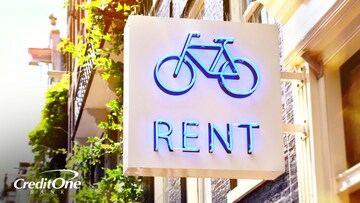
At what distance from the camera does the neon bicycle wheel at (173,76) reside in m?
6.83

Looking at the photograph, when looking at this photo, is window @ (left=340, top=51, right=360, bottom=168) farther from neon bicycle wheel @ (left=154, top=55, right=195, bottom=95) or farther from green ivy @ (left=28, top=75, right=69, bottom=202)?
green ivy @ (left=28, top=75, right=69, bottom=202)

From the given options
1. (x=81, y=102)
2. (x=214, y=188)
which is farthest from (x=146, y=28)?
(x=81, y=102)

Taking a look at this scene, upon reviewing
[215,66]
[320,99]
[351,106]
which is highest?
[215,66]

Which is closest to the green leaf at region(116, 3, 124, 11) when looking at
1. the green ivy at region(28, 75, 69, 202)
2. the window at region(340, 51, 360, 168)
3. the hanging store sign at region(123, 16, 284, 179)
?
the hanging store sign at region(123, 16, 284, 179)

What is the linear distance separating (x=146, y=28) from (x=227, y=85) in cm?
76

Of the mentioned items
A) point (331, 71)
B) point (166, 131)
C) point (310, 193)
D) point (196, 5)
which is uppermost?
point (196, 5)

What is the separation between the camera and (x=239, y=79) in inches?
271

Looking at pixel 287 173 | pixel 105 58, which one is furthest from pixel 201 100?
pixel 105 58

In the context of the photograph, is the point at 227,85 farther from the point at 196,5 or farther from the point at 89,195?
the point at 89,195

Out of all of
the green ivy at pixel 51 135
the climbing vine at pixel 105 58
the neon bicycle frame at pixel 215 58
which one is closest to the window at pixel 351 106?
the neon bicycle frame at pixel 215 58

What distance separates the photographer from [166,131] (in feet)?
21.9

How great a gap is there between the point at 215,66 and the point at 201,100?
29 centimetres

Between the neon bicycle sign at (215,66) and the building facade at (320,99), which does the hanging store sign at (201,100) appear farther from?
the building facade at (320,99)

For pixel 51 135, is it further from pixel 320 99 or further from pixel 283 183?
pixel 320 99
